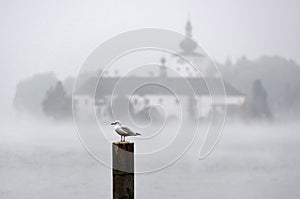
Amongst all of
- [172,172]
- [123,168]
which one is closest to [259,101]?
[172,172]

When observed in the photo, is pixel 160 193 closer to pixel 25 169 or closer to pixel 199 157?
pixel 25 169

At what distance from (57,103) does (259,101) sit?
51.1ft

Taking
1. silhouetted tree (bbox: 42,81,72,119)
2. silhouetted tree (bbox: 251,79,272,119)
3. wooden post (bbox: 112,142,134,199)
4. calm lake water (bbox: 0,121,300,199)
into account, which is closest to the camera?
wooden post (bbox: 112,142,134,199)

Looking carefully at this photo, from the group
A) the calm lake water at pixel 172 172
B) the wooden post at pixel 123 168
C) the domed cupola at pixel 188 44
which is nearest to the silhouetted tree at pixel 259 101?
the calm lake water at pixel 172 172

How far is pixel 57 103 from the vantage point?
53094 mm

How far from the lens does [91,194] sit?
19312mm

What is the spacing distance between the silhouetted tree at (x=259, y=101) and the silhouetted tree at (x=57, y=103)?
46.7 feet

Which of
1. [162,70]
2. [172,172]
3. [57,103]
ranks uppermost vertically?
[162,70]

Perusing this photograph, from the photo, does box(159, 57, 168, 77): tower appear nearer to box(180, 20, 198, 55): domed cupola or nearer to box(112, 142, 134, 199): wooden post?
box(180, 20, 198, 55): domed cupola

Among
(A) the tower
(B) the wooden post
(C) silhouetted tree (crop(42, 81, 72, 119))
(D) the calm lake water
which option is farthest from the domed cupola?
(B) the wooden post

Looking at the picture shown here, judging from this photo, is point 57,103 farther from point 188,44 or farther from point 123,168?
point 123,168

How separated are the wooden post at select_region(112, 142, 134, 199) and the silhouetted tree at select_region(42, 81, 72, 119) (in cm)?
4504

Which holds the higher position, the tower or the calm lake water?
the tower

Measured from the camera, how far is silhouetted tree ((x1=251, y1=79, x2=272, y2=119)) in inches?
2046
